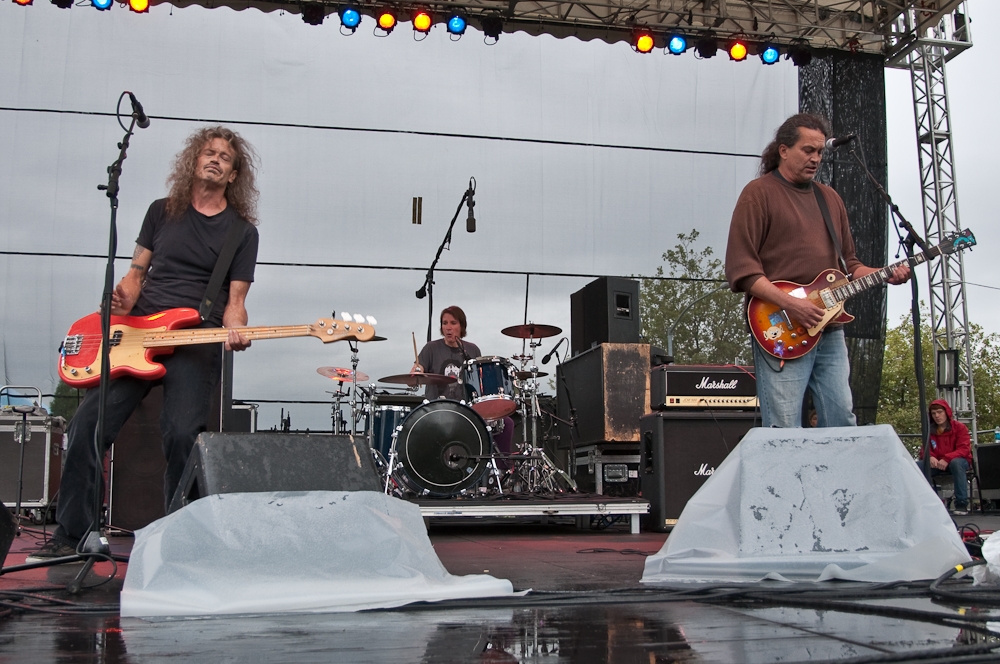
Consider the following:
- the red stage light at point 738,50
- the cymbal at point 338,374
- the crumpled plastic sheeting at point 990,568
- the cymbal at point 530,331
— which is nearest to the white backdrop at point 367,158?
the red stage light at point 738,50

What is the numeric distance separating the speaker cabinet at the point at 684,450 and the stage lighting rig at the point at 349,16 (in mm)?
4651

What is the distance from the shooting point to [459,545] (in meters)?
4.36

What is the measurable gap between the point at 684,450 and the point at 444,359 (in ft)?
7.83

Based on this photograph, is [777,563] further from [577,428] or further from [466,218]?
[466,218]

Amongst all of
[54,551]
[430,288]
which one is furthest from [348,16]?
[54,551]

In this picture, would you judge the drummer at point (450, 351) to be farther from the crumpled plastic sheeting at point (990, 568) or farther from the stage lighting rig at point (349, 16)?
the crumpled plastic sheeting at point (990, 568)

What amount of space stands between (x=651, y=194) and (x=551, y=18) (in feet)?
6.60

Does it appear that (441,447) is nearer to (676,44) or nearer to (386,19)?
(386,19)

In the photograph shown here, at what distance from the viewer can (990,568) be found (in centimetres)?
218

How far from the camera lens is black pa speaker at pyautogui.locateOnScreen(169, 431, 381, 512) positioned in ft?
7.37

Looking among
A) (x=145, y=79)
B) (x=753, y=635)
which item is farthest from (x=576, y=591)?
(x=145, y=79)

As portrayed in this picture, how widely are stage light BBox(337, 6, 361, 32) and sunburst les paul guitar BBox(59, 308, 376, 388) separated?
545 centimetres

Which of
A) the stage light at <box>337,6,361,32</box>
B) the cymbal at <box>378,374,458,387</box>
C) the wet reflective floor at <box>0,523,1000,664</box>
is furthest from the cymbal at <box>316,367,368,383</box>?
the wet reflective floor at <box>0,523,1000,664</box>

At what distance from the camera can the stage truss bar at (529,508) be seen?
16.2 feet
